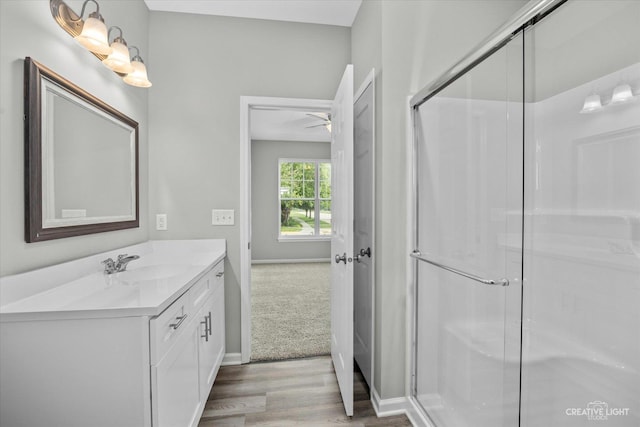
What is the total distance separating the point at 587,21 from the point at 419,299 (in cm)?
139

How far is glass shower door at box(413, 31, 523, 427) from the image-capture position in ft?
3.79

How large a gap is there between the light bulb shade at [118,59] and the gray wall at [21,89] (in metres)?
0.08

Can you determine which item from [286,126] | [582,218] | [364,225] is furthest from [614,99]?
[286,126]

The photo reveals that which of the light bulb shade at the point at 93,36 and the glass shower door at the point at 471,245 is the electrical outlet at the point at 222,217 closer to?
the light bulb shade at the point at 93,36

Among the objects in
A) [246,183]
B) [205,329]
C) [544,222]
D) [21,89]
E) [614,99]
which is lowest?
[205,329]

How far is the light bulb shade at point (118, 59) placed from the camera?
5.57 feet

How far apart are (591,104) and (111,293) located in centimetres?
185

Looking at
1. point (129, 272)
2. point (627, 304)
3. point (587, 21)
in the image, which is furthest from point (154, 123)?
point (627, 304)

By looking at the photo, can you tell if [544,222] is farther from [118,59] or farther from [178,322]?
[118,59]

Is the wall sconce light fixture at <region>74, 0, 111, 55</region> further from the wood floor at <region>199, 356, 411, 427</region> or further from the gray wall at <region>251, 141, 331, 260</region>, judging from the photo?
the gray wall at <region>251, 141, 331, 260</region>

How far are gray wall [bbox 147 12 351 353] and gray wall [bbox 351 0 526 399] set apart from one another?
2.84 feet

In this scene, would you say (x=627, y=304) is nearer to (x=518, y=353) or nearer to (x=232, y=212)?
(x=518, y=353)

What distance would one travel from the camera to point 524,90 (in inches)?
43.0

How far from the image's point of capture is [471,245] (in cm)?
138
